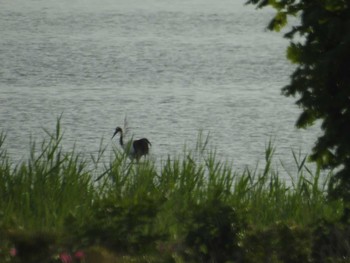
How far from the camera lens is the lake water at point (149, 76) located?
50.3 ft

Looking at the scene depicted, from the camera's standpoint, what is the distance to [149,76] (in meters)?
20.8

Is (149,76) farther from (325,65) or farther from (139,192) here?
(325,65)

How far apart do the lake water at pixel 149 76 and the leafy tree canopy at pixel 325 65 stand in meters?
5.04

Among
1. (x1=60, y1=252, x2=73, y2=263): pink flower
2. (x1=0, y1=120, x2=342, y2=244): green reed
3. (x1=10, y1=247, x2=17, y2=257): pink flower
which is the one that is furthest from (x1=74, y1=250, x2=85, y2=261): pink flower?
(x1=0, y1=120, x2=342, y2=244): green reed

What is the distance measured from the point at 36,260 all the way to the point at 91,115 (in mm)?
10606

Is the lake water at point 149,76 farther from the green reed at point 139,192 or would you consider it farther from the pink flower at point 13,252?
the pink flower at point 13,252

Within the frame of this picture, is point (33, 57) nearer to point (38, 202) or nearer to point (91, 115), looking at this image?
point (91, 115)

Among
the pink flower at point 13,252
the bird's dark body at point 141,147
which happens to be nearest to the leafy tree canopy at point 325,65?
the pink flower at point 13,252

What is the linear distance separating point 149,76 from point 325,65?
15.4 meters

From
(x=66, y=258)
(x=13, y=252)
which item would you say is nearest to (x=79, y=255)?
(x=66, y=258)

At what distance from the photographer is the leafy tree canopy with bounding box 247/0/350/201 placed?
5.52m

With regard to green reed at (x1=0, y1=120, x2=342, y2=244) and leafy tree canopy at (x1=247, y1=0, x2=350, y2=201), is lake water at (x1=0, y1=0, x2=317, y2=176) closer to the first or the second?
green reed at (x1=0, y1=120, x2=342, y2=244)

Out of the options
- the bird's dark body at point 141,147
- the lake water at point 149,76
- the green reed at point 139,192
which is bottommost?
the lake water at point 149,76

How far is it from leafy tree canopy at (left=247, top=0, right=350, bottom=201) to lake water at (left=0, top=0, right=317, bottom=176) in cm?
504
